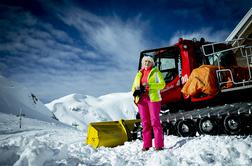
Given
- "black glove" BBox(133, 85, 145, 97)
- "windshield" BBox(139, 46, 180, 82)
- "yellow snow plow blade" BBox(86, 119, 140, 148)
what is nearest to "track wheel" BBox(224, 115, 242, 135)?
"black glove" BBox(133, 85, 145, 97)

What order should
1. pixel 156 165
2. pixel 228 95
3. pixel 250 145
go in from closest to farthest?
pixel 156 165
pixel 250 145
pixel 228 95

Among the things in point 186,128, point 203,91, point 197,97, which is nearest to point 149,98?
point 203,91

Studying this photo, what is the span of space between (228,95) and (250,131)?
38.2 inches

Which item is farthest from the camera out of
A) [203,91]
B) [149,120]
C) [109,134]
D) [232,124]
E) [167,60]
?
[167,60]

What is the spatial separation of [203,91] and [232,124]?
99 centimetres

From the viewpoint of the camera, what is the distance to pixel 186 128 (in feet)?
22.0

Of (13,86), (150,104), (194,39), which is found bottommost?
(150,104)

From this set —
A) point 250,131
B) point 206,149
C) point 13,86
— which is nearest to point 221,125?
point 250,131

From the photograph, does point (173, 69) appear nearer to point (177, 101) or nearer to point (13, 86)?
point (177, 101)

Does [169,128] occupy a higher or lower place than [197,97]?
lower

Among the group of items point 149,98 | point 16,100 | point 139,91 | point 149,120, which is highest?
point 16,100

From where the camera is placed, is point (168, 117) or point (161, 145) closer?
point (161, 145)

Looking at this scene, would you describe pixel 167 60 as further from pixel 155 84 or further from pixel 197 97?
pixel 155 84

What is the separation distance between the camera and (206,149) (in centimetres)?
441
